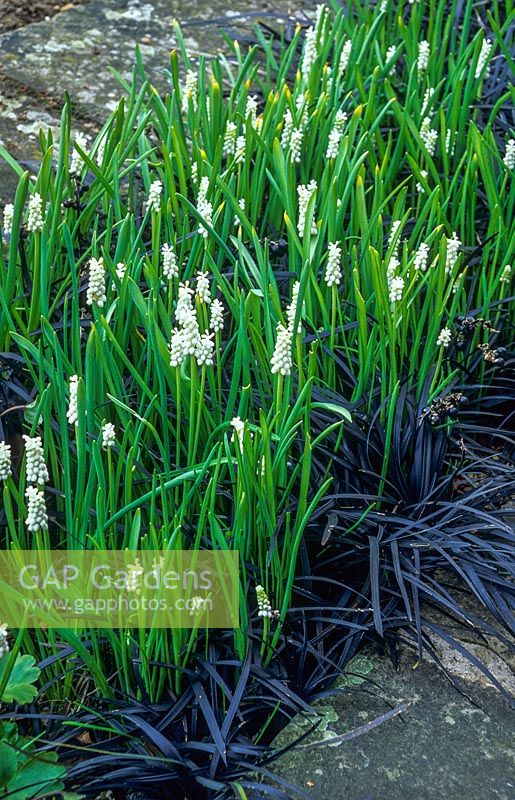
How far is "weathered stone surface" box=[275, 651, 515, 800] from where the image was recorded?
4.58 ft

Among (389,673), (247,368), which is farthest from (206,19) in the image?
(389,673)

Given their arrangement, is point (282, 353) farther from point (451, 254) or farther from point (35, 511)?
point (451, 254)

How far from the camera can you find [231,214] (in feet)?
7.29

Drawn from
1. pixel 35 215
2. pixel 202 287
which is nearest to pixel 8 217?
pixel 35 215

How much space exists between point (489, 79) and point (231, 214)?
1.23 m

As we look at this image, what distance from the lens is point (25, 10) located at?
11.1ft

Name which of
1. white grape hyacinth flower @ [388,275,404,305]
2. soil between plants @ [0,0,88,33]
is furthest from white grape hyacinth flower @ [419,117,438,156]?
soil between plants @ [0,0,88,33]

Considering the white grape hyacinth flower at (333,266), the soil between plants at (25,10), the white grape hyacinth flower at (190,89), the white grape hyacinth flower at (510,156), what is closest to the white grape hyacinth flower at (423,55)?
the white grape hyacinth flower at (510,156)

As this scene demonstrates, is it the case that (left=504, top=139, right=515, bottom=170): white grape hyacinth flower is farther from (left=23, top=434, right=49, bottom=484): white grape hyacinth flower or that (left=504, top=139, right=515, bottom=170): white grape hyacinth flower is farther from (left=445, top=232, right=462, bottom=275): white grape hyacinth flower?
(left=23, top=434, right=49, bottom=484): white grape hyacinth flower

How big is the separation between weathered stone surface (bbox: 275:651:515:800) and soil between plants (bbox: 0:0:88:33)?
2687 mm

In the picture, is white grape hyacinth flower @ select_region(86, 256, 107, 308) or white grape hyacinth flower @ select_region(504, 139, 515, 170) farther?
white grape hyacinth flower @ select_region(504, 139, 515, 170)

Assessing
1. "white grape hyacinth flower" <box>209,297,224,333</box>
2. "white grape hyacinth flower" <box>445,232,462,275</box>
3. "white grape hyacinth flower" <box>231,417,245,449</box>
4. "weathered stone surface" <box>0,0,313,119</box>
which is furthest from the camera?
"weathered stone surface" <box>0,0,313,119</box>

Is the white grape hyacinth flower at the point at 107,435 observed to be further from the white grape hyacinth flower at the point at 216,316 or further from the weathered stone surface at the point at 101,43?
the weathered stone surface at the point at 101,43

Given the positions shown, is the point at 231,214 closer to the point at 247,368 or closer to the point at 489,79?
the point at 247,368
